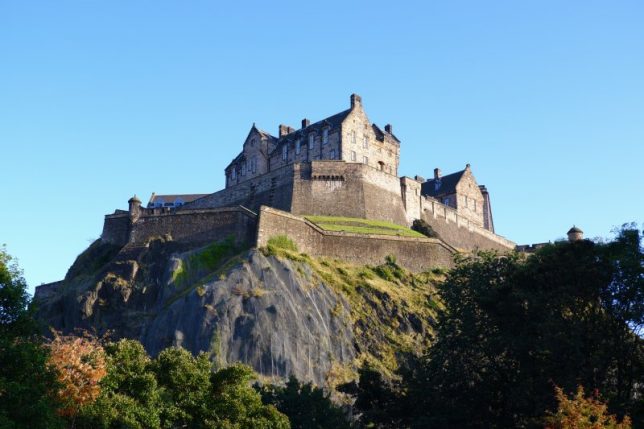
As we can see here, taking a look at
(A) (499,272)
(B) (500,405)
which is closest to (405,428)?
(B) (500,405)

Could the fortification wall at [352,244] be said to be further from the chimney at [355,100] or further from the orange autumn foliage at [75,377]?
the orange autumn foliage at [75,377]

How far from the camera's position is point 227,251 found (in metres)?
62.7

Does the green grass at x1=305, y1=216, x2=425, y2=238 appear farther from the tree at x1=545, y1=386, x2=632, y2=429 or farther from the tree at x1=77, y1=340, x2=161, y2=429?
the tree at x1=545, y1=386, x2=632, y2=429

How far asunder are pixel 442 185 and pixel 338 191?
22833 mm

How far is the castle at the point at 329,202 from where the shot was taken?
65438mm

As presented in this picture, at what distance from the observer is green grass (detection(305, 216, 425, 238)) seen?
7012 centimetres

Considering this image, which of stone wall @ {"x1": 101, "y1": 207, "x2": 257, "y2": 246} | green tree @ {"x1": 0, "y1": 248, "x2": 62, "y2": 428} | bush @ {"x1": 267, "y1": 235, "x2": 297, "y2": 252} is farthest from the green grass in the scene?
green tree @ {"x1": 0, "y1": 248, "x2": 62, "y2": 428}

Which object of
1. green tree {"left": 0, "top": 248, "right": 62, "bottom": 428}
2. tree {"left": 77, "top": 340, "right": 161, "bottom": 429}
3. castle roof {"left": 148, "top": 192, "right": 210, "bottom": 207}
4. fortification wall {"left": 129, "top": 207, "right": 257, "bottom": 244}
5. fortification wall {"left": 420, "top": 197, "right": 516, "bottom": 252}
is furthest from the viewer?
castle roof {"left": 148, "top": 192, "right": 210, "bottom": 207}

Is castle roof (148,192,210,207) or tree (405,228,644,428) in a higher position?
castle roof (148,192,210,207)

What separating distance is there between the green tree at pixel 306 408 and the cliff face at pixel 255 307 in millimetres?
8761

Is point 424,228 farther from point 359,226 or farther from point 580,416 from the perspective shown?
point 580,416

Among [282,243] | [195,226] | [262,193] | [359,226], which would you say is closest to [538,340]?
[282,243]

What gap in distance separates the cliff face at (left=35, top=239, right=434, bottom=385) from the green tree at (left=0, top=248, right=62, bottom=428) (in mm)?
23244

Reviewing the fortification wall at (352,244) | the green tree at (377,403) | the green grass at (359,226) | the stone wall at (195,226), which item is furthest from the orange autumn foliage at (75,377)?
the green grass at (359,226)
